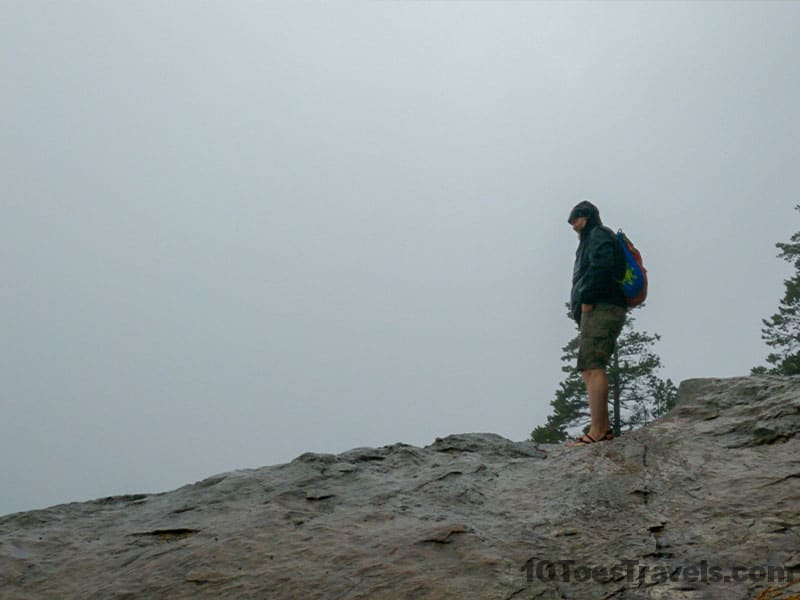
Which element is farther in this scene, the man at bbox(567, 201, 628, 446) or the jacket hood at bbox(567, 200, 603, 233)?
the jacket hood at bbox(567, 200, 603, 233)

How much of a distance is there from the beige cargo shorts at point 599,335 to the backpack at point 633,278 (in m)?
0.16

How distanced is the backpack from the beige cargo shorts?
159 mm

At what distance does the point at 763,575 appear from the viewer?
3166 mm

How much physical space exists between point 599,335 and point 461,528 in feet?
10.0

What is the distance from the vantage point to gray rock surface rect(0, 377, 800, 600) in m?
3.39

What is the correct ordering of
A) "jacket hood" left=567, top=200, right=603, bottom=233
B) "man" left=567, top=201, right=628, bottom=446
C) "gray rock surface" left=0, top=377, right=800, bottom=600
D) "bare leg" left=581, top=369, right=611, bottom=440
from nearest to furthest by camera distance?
"gray rock surface" left=0, top=377, right=800, bottom=600 → "bare leg" left=581, top=369, right=611, bottom=440 → "man" left=567, top=201, right=628, bottom=446 → "jacket hood" left=567, top=200, right=603, bottom=233

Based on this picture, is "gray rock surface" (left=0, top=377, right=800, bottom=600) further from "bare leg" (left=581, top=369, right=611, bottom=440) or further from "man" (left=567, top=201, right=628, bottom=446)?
"man" (left=567, top=201, right=628, bottom=446)

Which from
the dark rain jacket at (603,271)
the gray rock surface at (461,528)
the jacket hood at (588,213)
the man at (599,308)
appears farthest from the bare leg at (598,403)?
the jacket hood at (588,213)

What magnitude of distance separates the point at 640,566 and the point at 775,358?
18.0 meters

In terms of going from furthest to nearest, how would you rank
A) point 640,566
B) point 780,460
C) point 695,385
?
point 695,385
point 780,460
point 640,566

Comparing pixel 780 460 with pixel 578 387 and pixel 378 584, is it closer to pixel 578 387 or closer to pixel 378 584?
pixel 378 584

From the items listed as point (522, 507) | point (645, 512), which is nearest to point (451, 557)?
point (522, 507)

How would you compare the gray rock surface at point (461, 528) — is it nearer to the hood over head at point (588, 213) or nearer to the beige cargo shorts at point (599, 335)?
the beige cargo shorts at point (599, 335)

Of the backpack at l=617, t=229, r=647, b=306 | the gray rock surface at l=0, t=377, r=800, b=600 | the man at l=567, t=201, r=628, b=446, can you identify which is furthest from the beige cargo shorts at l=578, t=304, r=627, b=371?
the gray rock surface at l=0, t=377, r=800, b=600
